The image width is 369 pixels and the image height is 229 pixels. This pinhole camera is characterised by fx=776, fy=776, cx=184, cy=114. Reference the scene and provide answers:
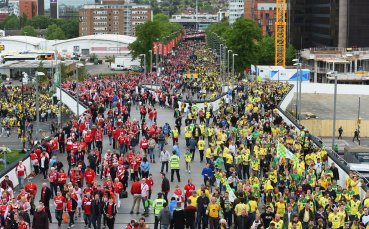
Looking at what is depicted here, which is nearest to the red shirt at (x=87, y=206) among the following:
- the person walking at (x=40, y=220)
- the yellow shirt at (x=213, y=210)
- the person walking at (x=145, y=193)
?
the person walking at (x=40, y=220)

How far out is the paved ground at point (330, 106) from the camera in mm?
62656

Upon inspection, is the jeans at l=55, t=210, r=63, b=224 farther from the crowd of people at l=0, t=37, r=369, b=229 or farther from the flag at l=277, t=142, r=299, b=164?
the flag at l=277, t=142, r=299, b=164

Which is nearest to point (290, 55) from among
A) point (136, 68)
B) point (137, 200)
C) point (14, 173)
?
point (136, 68)

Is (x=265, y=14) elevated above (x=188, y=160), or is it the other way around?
(x=265, y=14)

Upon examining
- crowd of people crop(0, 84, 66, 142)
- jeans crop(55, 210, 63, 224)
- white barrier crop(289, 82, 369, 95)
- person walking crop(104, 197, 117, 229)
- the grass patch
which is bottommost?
white barrier crop(289, 82, 369, 95)

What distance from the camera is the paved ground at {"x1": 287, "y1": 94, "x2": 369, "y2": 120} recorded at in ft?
206

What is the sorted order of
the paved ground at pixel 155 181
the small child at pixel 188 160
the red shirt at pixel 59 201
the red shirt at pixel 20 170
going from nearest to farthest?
1. the red shirt at pixel 59 201
2. the paved ground at pixel 155 181
3. the red shirt at pixel 20 170
4. the small child at pixel 188 160

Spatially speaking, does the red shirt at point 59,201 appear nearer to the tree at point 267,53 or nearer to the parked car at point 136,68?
the tree at point 267,53

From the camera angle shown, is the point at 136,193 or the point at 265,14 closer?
the point at 136,193

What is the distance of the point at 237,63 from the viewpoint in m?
98.7

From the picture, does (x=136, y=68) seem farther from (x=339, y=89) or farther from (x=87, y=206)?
(x=87, y=206)

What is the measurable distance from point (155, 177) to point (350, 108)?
147 ft

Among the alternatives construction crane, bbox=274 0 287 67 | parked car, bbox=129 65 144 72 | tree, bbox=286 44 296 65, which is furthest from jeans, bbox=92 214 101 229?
parked car, bbox=129 65 144 72

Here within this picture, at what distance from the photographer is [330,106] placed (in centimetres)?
6962
